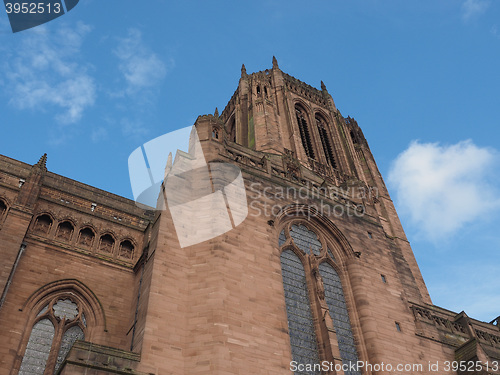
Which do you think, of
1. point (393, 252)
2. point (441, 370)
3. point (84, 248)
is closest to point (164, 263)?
point (84, 248)

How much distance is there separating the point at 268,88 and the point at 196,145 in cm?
1741

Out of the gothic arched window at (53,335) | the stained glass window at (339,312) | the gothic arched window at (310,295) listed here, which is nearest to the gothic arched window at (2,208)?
the gothic arched window at (53,335)

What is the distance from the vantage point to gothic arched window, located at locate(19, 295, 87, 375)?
14725 mm

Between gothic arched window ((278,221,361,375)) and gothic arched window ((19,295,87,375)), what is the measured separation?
6691mm

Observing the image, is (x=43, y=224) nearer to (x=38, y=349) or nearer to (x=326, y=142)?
(x=38, y=349)

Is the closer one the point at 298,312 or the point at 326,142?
the point at 298,312

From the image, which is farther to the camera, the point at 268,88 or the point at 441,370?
the point at 268,88

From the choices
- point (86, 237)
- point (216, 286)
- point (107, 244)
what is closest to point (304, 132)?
point (107, 244)

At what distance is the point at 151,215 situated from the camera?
72.1 ft

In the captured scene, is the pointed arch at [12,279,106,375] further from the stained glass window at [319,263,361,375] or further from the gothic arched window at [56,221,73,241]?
the stained glass window at [319,263,361,375]

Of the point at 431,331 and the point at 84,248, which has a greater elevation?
the point at 84,248

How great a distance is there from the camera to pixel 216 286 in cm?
1425

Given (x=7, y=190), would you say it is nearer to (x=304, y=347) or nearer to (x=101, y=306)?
(x=101, y=306)

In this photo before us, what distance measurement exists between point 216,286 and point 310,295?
3.83 m
